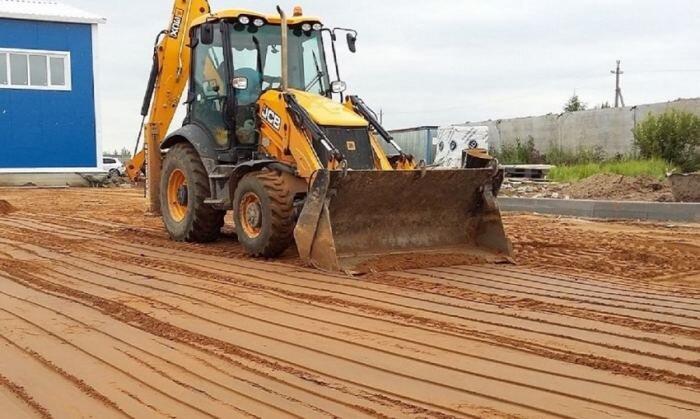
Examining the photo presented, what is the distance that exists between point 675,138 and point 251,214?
15.7 metres

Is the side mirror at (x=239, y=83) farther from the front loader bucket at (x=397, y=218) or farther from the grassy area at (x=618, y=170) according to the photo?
the grassy area at (x=618, y=170)

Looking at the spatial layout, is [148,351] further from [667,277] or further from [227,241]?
[227,241]

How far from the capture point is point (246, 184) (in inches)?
363

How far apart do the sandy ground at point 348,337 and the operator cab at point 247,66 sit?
1566mm

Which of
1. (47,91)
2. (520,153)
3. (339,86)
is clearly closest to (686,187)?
(339,86)

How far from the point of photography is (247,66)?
9992 mm

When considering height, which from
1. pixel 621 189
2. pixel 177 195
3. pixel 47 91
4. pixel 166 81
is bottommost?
pixel 621 189

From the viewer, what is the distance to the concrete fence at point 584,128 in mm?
25375

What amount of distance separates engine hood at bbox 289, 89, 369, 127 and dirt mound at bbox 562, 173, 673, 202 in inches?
340

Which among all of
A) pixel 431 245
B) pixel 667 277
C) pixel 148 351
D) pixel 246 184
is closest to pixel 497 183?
pixel 431 245

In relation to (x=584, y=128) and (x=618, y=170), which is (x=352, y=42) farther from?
(x=584, y=128)

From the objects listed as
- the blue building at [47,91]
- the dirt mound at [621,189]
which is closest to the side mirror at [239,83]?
the dirt mound at [621,189]

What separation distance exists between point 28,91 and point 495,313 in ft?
84.8

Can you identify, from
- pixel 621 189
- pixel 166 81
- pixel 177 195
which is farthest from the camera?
pixel 621 189
